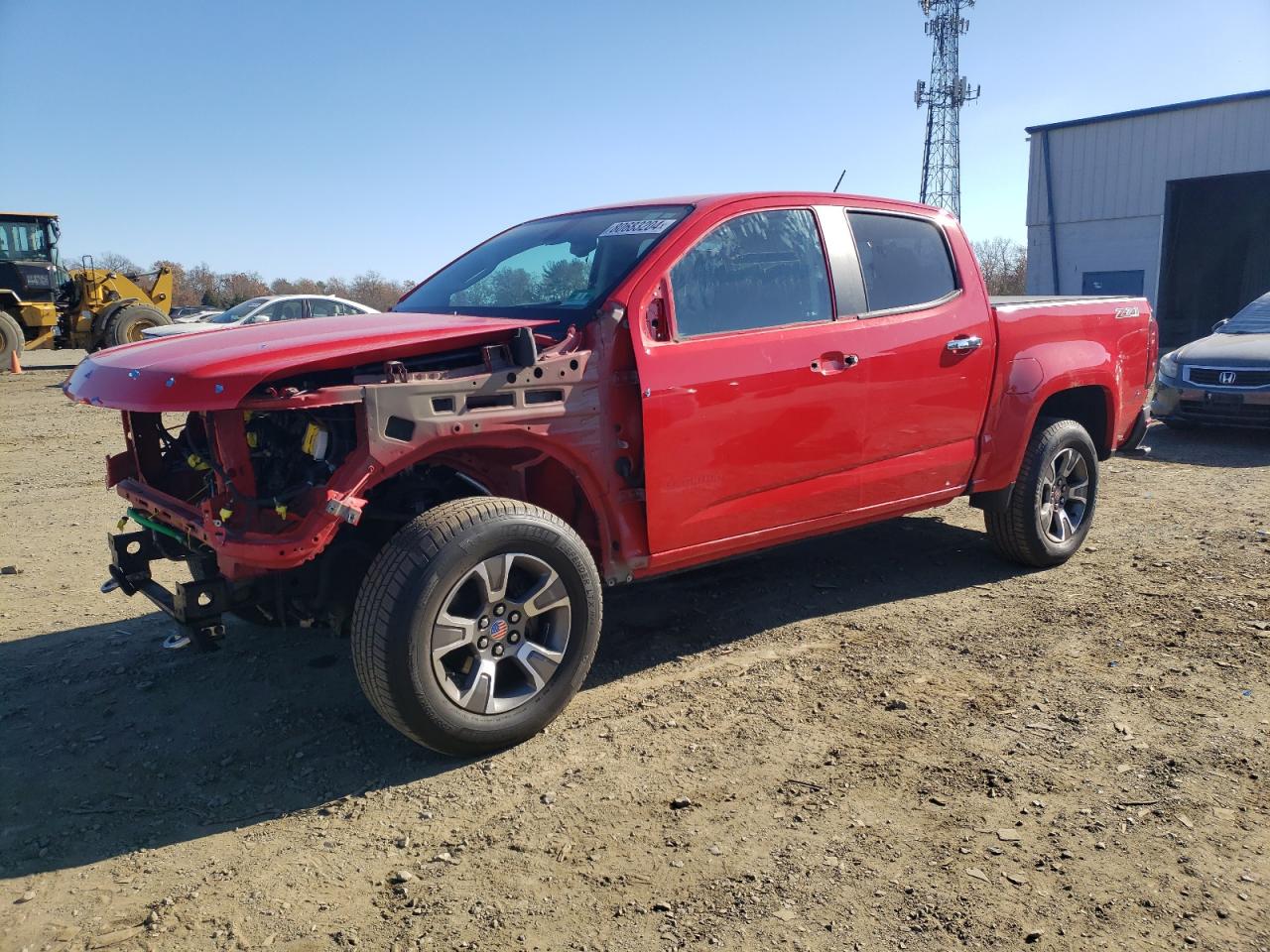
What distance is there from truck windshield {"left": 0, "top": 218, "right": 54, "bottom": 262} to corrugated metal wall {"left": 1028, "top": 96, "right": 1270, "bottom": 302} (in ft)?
79.5

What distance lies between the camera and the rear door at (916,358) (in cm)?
431

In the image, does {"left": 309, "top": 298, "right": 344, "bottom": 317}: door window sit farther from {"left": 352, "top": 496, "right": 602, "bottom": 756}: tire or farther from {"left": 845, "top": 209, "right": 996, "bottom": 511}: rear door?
{"left": 352, "top": 496, "right": 602, "bottom": 756}: tire

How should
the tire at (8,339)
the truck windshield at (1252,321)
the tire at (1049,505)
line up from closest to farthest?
1. the tire at (1049,505)
2. the truck windshield at (1252,321)
3. the tire at (8,339)

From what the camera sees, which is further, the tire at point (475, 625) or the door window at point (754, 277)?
the door window at point (754, 277)

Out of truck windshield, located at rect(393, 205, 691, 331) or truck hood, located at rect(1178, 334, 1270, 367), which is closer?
truck windshield, located at rect(393, 205, 691, 331)

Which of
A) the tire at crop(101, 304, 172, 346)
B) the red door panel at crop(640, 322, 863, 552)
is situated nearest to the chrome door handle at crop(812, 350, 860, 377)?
the red door panel at crop(640, 322, 863, 552)

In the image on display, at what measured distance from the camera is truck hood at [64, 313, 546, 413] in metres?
2.79

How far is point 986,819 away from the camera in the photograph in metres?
2.84

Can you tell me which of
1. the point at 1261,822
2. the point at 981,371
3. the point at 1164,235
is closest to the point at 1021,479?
the point at 981,371

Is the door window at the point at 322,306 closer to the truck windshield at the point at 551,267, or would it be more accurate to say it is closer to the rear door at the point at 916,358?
the truck windshield at the point at 551,267

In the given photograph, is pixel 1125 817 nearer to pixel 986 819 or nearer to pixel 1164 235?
pixel 986 819

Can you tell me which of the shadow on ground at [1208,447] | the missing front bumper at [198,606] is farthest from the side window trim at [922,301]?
the shadow on ground at [1208,447]

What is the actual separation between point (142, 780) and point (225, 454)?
1.18 m

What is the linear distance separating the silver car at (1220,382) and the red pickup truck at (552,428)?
569 centimetres
